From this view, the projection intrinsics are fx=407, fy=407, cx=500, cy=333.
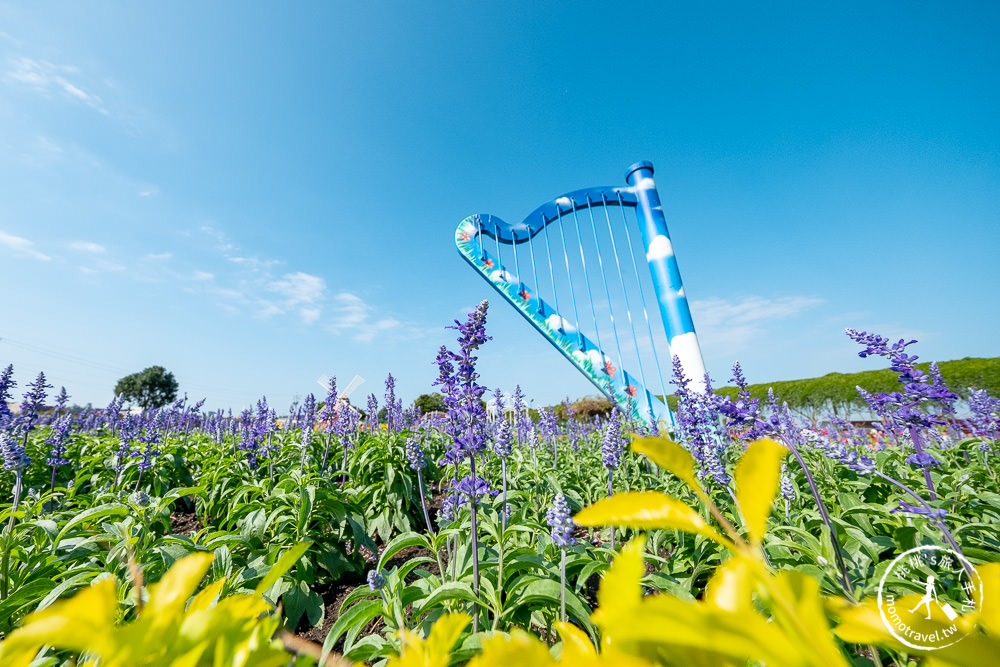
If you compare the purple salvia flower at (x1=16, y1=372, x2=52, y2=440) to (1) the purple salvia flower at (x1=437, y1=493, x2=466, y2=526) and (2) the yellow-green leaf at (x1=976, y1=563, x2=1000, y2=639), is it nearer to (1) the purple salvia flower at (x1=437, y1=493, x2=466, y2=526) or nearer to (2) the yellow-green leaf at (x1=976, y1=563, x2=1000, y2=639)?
(1) the purple salvia flower at (x1=437, y1=493, x2=466, y2=526)


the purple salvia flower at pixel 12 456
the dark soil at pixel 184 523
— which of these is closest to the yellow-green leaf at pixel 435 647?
the purple salvia flower at pixel 12 456

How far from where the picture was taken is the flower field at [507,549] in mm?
356

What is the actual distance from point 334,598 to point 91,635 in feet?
11.4

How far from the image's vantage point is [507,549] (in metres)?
2.87

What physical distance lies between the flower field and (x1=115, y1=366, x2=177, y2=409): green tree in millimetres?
41828

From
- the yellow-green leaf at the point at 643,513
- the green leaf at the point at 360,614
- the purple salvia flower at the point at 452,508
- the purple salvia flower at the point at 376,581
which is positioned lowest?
the green leaf at the point at 360,614

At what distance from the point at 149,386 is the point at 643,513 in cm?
5214

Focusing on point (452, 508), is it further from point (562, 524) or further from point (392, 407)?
point (392, 407)

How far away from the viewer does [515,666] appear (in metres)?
0.32

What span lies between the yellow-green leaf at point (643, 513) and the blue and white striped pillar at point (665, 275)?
343 inches

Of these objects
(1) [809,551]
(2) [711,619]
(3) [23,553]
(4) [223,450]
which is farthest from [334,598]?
(4) [223,450]

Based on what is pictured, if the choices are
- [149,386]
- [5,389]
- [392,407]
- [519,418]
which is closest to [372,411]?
[392,407]

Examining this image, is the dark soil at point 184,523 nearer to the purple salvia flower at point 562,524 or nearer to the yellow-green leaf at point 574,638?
the purple salvia flower at point 562,524

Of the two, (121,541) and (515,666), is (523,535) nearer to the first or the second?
(121,541)
